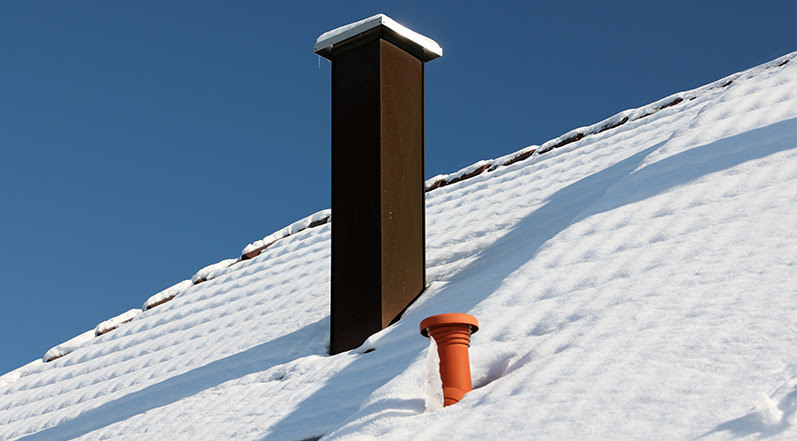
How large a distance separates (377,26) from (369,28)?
6 centimetres

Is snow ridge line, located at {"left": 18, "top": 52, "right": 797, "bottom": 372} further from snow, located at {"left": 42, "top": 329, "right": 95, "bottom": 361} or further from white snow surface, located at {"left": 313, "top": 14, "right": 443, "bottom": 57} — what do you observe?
white snow surface, located at {"left": 313, "top": 14, "right": 443, "bottom": 57}

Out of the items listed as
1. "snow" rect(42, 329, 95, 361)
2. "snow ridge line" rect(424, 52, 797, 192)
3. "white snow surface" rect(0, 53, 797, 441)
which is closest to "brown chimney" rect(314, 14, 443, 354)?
"white snow surface" rect(0, 53, 797, 441)

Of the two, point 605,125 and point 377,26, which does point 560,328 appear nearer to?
point 377,26

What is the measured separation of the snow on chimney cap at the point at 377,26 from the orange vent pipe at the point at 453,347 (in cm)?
249

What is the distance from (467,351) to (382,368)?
92 cm

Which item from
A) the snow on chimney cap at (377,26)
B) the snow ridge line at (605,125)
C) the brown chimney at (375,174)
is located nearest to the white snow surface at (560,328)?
the snow ridge line at (605,125)

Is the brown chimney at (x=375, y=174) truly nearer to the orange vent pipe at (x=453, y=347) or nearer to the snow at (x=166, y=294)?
the orange vent pipe at (x=453, y=347)

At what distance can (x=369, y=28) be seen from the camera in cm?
473

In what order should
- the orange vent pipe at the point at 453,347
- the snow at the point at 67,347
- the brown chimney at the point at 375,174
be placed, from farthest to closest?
the snow at the point at 67,347 < the brown chimney at the point at 375,174 < the orange vent pipe at the point at 453,347

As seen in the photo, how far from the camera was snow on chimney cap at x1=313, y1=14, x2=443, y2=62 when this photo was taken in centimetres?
472

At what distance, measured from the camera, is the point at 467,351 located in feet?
8.41

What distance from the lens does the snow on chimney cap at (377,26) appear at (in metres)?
4.72

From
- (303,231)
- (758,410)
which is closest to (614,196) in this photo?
(758,410)

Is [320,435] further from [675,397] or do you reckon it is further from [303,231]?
[303,231]
